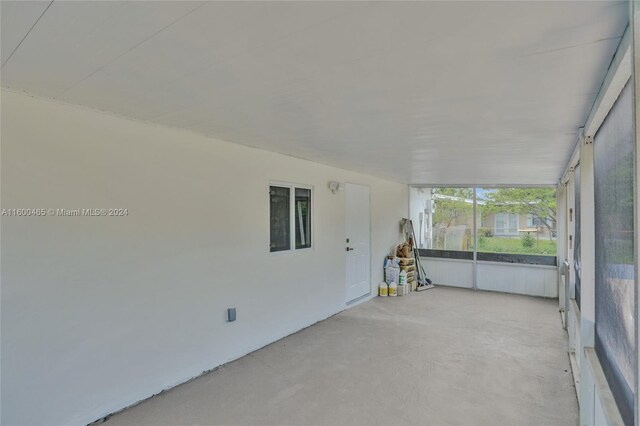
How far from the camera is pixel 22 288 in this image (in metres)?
2.04

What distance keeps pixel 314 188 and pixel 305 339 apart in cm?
191

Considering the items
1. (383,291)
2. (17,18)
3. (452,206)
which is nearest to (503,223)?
(452,206)

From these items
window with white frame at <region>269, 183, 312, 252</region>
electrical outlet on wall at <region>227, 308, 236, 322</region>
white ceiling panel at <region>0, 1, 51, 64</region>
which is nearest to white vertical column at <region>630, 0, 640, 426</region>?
white ceiling panel at <region>0, 1, 51, 64</region>

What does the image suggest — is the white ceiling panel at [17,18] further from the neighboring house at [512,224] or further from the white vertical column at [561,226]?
the neighboring house at [512,224]

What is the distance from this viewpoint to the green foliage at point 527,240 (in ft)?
21.6

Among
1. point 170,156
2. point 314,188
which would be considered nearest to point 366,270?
point 314,188

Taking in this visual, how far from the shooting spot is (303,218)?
4.50m

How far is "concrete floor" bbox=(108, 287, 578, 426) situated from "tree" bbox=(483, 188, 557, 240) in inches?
101

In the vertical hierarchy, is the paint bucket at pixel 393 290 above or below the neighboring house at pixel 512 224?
below

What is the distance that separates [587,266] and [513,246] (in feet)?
16.1

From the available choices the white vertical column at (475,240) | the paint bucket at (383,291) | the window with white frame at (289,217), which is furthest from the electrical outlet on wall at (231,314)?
the white vertical column at (475,240)

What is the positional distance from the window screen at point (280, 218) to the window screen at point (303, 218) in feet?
0.62

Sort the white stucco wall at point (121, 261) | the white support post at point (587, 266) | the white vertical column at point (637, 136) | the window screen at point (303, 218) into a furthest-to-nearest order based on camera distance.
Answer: the window screen at point (303, 218) → the white support post at point (587, 266) → the white stucco wall at point (121, 261) → the white vertical column at point (637, 136)

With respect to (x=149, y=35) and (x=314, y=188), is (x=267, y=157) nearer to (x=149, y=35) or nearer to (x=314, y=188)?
(x=314, y=188)
